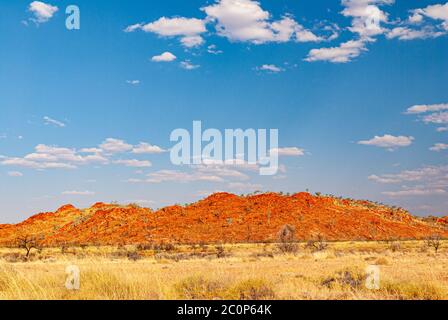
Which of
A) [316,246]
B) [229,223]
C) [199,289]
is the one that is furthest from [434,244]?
[229,223]

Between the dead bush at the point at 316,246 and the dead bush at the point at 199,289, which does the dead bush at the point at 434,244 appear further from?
the dead bush at the point at 199,289

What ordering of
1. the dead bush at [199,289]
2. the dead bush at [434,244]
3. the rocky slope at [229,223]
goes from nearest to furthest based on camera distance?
the dead bush at [199,289], the dead bush at [434,244], the rocky slope at [229,223]

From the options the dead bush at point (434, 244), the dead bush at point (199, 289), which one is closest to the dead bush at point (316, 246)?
the dead bush at point (434, 244)

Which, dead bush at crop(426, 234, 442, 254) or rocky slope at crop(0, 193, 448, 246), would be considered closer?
dead bush at crop(426, 234, 442, 254)

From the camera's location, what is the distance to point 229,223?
81062 mm

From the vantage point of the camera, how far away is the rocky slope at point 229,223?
7606 cm

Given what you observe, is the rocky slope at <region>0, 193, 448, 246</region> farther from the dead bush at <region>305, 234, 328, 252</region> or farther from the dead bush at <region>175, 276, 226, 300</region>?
the dead bush at <region>175, 276, 226, 300</region>

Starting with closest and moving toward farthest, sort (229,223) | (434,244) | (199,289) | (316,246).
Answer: (199,289) < (434,244) < (316,246) < (229,223)

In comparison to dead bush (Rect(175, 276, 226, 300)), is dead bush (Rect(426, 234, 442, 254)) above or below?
below

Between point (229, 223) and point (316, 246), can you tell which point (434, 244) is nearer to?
point (316, 246)

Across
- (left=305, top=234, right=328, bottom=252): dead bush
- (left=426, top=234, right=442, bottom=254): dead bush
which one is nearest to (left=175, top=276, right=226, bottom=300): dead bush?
(left=305, top=234, right=328, bottom=252): dead bush

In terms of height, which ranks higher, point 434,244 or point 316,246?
point 434,244

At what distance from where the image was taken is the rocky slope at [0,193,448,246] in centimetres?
7606
